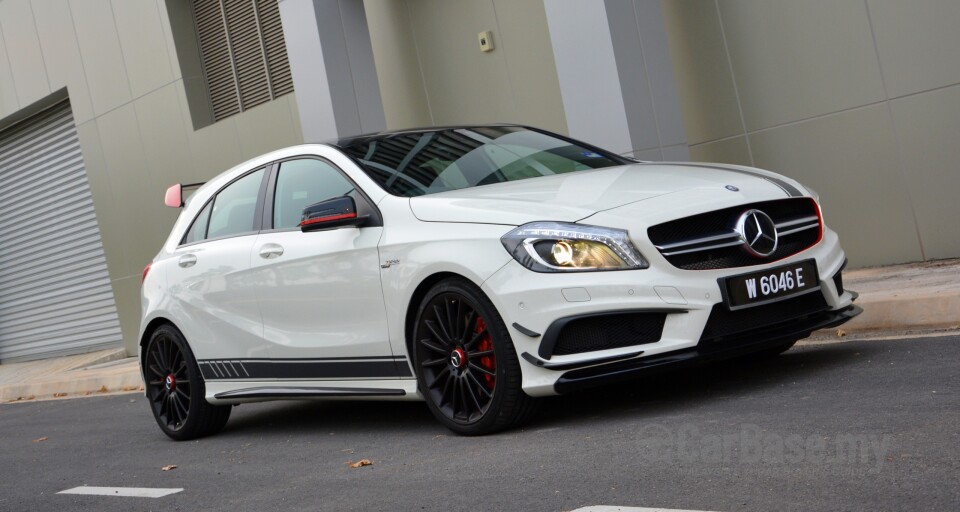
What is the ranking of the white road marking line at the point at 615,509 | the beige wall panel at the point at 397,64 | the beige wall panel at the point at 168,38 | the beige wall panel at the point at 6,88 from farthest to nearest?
1. the beige wall panel at the point at 6,88
2. the beige wall panel at the point at 168,38
3. the beige wall panel at the point at 397,64
4. the white road marking line at the point at 615,509

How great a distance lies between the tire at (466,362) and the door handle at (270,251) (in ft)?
4.05

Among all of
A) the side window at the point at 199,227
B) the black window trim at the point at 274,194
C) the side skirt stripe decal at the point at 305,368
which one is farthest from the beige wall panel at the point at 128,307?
the black window trim at the point at 274,194

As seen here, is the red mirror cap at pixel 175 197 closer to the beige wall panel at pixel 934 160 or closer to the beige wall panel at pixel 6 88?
the beige wall panel at pixel 934 160

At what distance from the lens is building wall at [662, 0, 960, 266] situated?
893 centimetres

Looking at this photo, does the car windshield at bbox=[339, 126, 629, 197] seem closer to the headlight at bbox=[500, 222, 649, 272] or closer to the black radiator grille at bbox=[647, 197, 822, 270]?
the headlight at bbox=[500, 222, 649, 272]

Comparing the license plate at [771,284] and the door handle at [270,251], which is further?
the door handle at [270,251]

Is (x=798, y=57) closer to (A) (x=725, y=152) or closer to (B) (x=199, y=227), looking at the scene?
(A) (x=725, y=152)

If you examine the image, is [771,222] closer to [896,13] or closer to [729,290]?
[729,290]

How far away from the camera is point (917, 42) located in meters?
8.95

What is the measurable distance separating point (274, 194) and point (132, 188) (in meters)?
11.8

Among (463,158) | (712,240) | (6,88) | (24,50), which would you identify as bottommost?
(712,240)

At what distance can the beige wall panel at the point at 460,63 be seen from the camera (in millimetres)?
12484

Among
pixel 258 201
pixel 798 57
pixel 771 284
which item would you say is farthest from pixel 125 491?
pixel 798 57

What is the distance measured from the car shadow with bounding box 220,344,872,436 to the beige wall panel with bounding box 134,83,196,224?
997cm
